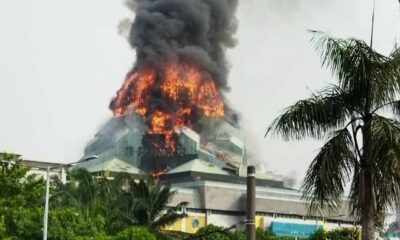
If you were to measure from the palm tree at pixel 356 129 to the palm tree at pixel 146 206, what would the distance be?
A: 41.8 metres

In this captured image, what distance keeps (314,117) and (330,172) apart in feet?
4.46

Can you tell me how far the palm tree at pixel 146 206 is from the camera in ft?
188

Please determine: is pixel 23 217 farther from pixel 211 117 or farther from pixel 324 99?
pixel 211 117

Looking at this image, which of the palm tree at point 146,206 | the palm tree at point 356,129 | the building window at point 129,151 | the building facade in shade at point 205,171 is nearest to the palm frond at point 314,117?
the palm tree at point 356,129

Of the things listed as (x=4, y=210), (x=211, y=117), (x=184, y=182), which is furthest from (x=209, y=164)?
(x=4, y=210)

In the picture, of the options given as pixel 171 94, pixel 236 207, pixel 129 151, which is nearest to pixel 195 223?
pixel 236 207

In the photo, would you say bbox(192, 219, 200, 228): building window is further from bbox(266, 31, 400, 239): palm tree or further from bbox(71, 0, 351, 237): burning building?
bbox(266, 31, 400, 239): palm tree

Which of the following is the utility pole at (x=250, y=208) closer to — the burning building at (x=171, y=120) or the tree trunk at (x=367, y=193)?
the tree trunk at (x=367, y=193)

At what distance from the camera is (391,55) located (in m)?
16.0

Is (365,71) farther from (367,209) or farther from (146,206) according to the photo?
(146,206)

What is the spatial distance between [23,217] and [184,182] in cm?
8770

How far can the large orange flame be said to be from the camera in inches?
6959

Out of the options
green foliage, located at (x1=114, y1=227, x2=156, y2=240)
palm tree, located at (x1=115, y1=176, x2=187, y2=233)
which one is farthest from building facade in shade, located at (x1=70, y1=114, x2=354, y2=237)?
green foliage, located at (x1=114, y1=227, x2=156, y2=240)

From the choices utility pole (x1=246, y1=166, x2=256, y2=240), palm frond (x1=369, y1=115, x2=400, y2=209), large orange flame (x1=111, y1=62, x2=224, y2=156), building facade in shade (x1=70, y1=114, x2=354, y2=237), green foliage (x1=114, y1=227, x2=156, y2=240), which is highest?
large orange flame (x1=111, y1=62, x2=224, y2=156)
